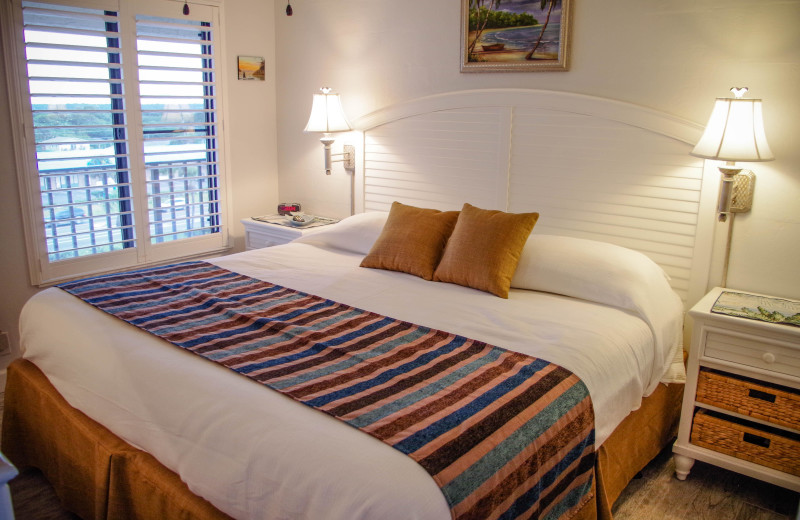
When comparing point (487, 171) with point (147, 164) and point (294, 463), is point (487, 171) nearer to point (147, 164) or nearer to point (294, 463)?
point (147, 164)

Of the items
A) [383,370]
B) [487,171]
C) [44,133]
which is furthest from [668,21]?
[44,133]

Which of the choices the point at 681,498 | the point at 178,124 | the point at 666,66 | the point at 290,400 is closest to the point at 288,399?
the point at 290,400

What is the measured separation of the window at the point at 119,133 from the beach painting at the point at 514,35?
1612mm

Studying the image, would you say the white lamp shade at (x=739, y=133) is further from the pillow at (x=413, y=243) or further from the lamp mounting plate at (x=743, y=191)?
the pillow at (x=413, y=243)

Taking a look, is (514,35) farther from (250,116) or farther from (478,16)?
(250,116)

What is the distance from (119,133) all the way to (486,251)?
2197 mm

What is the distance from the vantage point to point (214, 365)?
2.03m

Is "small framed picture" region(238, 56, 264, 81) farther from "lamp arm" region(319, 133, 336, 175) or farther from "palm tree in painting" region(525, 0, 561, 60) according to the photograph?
"palm tree in painting" region(525, 0, 561, 60)

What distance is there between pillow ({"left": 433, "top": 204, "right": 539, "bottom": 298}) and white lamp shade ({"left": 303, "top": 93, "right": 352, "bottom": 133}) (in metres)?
1.23

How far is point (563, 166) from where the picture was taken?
3180 mm

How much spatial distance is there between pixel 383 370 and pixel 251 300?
0.86 meters

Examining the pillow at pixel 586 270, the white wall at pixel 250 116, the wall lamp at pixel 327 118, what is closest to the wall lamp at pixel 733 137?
the pillow at pixel 586 270

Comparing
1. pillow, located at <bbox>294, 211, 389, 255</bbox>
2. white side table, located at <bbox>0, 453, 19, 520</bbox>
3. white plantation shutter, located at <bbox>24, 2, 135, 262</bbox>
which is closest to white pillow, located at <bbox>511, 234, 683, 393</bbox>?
pillow, located at <bbox>294, 211, 389, 255</bbox>

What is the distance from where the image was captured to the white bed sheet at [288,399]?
153 cm
